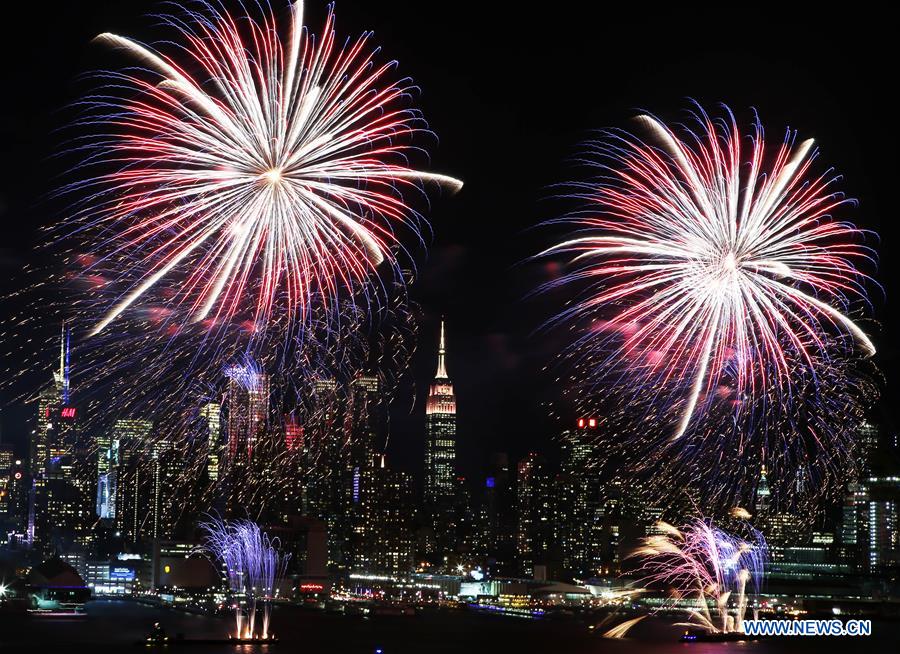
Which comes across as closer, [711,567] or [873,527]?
[711,567]

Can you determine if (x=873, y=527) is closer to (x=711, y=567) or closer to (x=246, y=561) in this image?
(x=711, y=567)

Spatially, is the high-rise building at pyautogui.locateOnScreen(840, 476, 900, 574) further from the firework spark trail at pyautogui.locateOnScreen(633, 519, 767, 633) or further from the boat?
the boat

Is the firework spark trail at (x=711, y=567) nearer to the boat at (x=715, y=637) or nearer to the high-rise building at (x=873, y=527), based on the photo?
the boat at (x=715, y=637)

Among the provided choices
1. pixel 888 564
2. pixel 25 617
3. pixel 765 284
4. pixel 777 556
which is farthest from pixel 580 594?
pixel 765 284

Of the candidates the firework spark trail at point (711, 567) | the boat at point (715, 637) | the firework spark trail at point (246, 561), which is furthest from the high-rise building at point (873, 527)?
the boat at point (715, 637)

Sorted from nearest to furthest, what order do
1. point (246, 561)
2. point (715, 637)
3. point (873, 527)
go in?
point (715, 637), point (246, 561), point (873, 527)

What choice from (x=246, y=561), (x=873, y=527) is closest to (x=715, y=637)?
(x=246, y=561)

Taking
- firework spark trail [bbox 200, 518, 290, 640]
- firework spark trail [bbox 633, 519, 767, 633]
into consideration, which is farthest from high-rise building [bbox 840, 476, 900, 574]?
firework spark trail [bbox 200, 518, 290, 640]

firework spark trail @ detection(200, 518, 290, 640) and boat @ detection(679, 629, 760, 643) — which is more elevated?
firework spark trail @ detection(200, 518, 290, 640)
